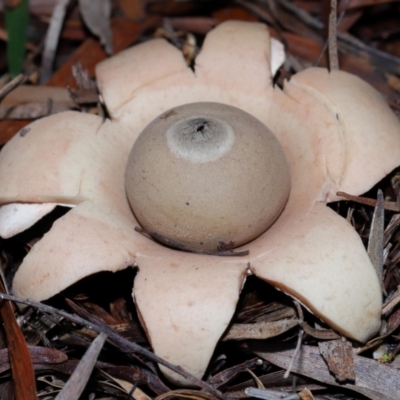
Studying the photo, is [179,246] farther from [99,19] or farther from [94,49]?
[99,19]

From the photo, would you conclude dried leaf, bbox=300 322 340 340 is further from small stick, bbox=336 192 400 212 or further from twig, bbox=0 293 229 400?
small stick, bbox=336 192 400 212

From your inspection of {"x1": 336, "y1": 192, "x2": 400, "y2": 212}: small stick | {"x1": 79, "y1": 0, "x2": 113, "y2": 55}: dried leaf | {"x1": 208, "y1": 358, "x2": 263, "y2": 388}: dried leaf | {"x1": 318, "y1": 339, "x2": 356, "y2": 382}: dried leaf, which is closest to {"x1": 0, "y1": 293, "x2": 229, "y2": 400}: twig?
{"x1": 208, "y1": 358, "x2": 263, "y2": 388}: dried leaf

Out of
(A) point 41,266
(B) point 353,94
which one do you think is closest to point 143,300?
(A) point 41,266

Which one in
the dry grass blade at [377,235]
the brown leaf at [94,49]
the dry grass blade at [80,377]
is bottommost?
the dry grass blade at [80,377]

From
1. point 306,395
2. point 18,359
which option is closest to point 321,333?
point 306,395

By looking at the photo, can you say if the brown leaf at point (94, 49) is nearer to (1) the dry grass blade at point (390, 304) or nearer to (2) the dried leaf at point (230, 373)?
(2) the dried leaf at point (230, 373)

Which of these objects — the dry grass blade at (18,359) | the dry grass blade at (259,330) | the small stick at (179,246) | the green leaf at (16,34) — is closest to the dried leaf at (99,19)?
the green leaf at (16,34)
